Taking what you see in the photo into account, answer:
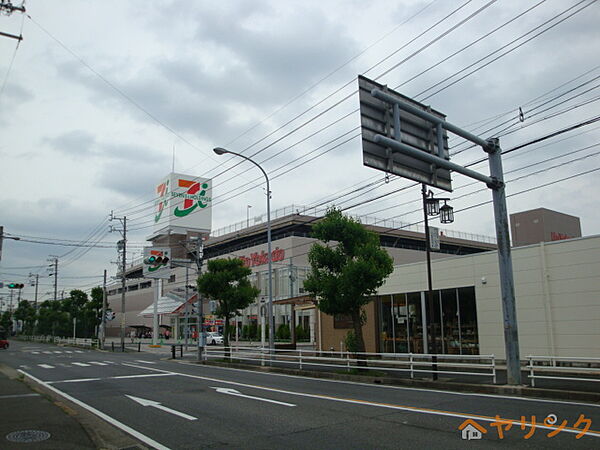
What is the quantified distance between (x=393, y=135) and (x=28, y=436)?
9.58 metres

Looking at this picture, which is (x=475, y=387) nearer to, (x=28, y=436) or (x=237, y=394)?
(x=237, y=394)

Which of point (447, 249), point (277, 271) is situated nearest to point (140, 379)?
point (277, 271)

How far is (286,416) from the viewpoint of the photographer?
32.8 ft

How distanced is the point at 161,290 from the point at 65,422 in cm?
6255

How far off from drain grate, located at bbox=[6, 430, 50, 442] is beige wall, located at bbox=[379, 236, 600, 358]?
17.0 metres

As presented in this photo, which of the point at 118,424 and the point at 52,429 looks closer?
the point at 52,429

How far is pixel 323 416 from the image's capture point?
9945 mm

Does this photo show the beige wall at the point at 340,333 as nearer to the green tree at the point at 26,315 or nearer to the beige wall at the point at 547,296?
the beige wall at the point at 547,296

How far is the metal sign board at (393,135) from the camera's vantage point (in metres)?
11.0

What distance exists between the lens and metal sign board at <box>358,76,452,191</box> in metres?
11.0

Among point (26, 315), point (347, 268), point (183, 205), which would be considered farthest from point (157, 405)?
point (26, 315)

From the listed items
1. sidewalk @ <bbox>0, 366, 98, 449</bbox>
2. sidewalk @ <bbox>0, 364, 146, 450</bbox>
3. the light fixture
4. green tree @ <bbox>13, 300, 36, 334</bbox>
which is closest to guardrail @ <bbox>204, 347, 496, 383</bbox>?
the light fixture

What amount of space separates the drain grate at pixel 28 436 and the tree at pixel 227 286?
66.1 feet

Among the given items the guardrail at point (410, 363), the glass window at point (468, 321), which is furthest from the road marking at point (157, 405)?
the glass window at point (468, 321)
